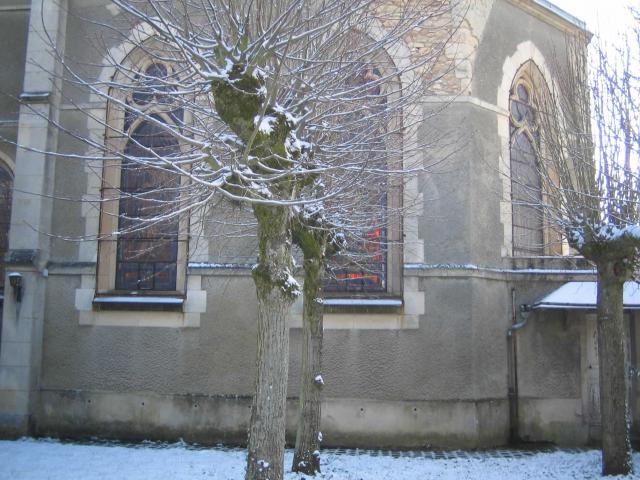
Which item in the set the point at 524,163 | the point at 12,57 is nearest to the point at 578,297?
the point at 524,163

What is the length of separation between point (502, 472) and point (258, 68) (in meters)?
5.97

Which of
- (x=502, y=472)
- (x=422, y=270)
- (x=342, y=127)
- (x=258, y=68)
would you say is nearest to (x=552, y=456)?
(x=502, y=472)

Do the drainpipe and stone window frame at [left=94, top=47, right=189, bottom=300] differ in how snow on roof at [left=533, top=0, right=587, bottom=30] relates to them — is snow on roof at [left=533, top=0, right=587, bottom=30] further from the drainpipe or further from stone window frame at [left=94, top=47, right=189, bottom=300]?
stone window frame at [left=94, top=47, right=189, bottom=300]

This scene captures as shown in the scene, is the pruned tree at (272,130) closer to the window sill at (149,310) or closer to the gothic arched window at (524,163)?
the window sill at (149,310)

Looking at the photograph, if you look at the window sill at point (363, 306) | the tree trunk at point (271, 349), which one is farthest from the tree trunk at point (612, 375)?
the tree trunk at point (271, 349)

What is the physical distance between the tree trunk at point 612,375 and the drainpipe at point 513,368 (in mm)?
1975

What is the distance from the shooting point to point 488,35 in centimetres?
1056

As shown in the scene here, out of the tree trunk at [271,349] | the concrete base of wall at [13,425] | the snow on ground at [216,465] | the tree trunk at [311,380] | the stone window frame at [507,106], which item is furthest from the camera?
the stone window frame at [507,106]

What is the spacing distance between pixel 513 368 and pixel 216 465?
4934mm

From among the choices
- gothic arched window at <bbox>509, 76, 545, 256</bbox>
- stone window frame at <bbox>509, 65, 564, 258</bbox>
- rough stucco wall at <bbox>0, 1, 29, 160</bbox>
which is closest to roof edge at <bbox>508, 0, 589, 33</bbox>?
stone window frame at <bbox>509, 65, 564, 258</bbox>

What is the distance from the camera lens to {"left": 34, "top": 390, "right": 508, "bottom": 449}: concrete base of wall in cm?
932

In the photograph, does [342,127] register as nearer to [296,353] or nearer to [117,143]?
[296,353]

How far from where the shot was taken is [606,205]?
8133mm

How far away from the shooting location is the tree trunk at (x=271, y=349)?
521 cm
